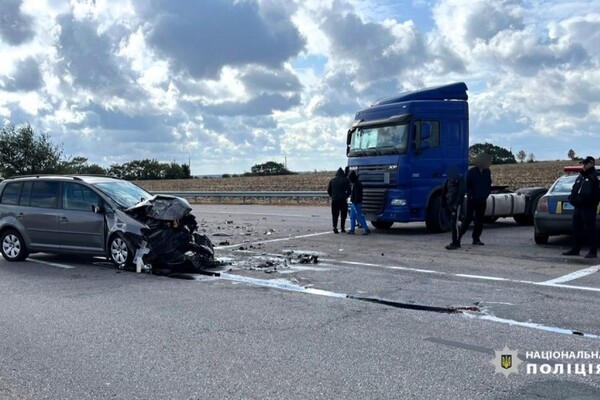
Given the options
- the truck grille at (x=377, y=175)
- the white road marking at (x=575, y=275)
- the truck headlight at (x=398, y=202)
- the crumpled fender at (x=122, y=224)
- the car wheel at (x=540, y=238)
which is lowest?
the white road marking at (x=575, y=275)

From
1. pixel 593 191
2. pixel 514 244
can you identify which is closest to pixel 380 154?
pixel 514 244

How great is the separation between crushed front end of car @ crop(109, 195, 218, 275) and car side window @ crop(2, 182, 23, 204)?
8.83 feet

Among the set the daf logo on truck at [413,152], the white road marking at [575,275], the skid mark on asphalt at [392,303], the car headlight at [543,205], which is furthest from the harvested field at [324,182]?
the white road marking at [575,275]

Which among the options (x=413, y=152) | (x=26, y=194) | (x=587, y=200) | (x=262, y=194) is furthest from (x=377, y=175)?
(x=262, y=194)

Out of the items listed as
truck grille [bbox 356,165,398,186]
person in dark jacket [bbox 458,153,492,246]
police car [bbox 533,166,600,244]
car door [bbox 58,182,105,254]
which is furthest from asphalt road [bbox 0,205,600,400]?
truck grille [bbox 356,165,398,186]

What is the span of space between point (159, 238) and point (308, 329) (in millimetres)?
4372

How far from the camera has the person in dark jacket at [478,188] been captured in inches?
468

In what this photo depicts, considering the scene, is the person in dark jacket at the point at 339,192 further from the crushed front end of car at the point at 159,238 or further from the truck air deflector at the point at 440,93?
the crushed front end of car at the point at 159,238

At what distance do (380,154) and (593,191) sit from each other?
18.0 ft

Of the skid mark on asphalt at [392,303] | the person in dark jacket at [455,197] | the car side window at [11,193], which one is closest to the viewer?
the skid mark on asphalt at [392,303]

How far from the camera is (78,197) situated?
10.3 m

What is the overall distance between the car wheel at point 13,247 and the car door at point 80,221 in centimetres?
90

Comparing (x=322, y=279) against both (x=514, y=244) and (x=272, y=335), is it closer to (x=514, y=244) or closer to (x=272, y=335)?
(x=272, y=335)

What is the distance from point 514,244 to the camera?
11.8 m
